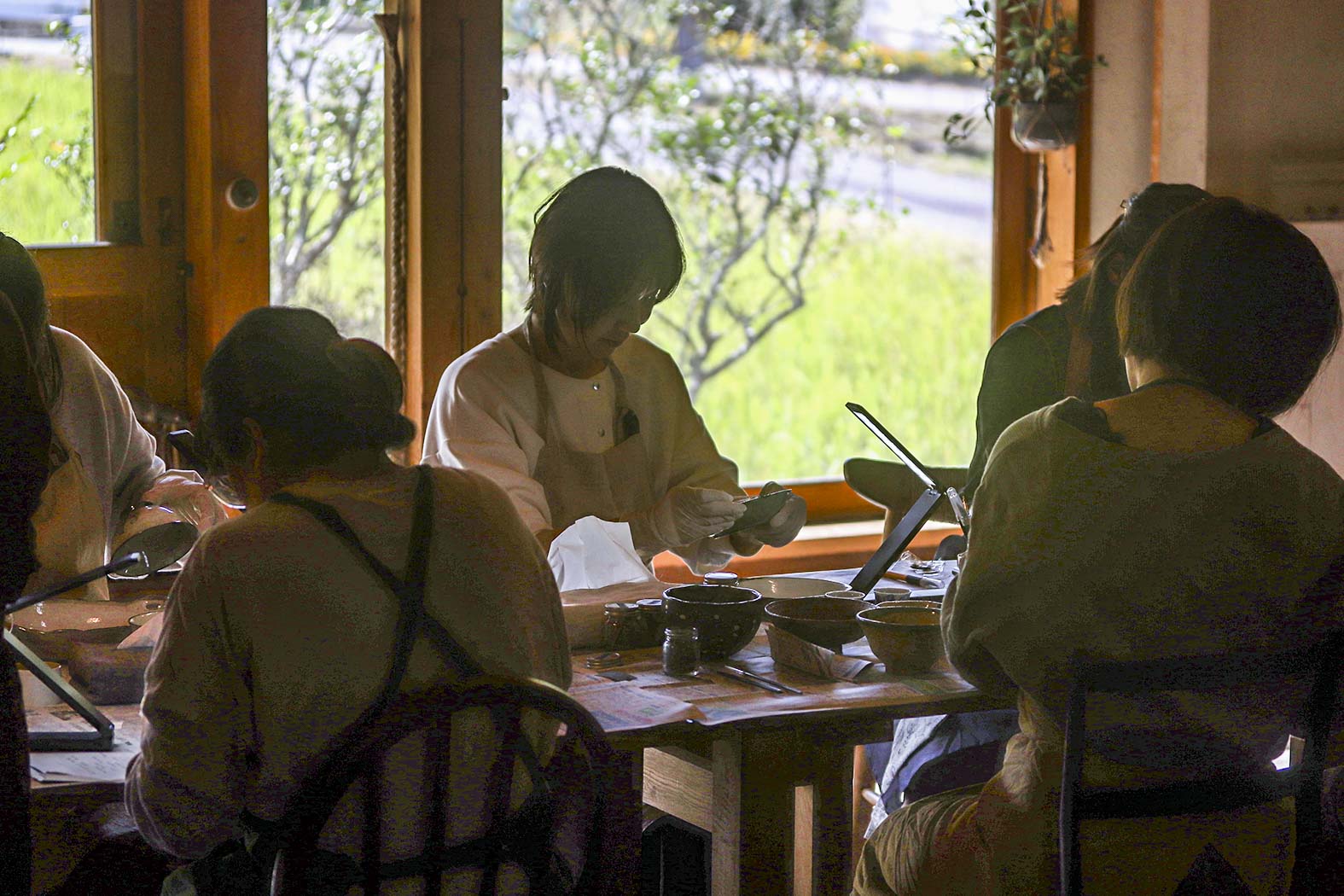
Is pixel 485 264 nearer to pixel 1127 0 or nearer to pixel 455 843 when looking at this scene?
pixel 1127 0

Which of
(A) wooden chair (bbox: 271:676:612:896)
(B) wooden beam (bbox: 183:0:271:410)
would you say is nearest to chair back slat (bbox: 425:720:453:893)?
(A) wooden chair (bbox: 271:676:612:896)

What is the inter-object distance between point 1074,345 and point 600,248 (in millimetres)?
906

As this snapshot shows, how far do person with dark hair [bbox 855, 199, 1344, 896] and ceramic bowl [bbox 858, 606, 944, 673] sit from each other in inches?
10.5

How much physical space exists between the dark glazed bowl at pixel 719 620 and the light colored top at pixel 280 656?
1.98ft

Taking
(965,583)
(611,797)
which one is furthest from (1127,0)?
(611,797)

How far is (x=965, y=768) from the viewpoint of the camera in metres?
2.31

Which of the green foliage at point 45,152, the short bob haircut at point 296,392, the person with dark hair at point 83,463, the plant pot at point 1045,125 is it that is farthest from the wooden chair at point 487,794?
the plant pot at point 1045,125

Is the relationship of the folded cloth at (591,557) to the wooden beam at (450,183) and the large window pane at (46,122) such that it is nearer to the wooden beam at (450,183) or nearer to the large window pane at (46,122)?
the wooden beam at (450,183)

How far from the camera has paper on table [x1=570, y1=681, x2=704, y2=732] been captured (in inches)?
68.9

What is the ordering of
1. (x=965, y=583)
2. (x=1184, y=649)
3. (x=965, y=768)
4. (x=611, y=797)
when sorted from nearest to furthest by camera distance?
(x=611, y=797), (x=1184, y=649), (x=965, y=583), (x=965, y=768)

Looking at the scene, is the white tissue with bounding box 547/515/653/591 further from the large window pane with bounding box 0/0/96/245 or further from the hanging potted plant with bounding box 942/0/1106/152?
the hanging potted plant with bounding box 942/0/1106/152

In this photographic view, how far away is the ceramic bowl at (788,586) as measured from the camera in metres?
2.36

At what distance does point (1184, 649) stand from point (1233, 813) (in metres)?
0.23

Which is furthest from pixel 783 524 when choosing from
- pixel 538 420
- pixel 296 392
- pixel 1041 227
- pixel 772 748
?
pixel 1041 227
